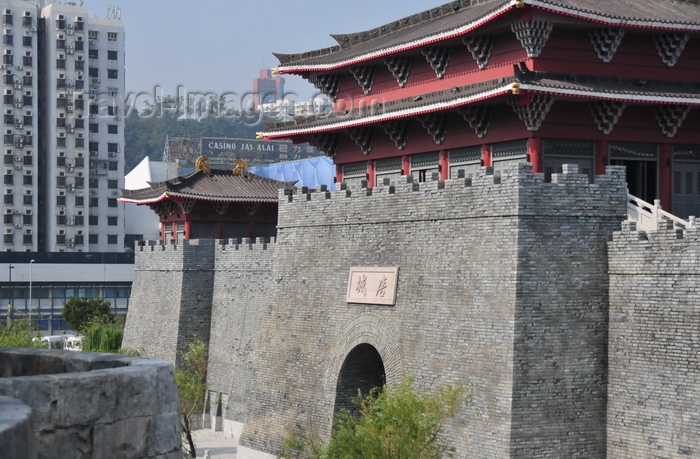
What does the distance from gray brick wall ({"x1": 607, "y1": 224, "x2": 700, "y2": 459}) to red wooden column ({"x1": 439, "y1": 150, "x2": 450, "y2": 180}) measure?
6.73m

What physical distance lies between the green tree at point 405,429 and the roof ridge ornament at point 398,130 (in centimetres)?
803

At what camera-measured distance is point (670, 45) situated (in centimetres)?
2781

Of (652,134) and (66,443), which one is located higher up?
(652,134)

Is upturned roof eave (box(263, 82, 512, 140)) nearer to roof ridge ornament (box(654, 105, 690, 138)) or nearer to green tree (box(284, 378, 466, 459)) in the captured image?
roof ridge ornament (box(654, 105, 690, 138))

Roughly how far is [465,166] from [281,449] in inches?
341

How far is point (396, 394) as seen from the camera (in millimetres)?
24672

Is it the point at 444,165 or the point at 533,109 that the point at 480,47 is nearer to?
the point at 444,165

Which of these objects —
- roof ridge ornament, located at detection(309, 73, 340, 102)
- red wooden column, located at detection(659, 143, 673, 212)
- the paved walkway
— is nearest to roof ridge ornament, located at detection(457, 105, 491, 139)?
red wooden column, located at detection(659, 143, 673, 212)

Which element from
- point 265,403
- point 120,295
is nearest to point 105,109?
point 120,295

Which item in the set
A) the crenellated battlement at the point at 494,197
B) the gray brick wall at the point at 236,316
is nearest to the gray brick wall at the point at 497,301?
the crenellated battlement at the point at 494,197

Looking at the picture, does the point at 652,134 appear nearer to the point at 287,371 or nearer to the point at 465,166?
the point at 465,166

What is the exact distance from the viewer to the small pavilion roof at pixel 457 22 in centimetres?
2597

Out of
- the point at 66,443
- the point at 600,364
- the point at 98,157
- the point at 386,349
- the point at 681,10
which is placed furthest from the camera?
the point at 98,157

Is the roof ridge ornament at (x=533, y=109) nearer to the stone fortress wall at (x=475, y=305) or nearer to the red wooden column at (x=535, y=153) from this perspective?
the red wooden column at (x=535, y=153)
